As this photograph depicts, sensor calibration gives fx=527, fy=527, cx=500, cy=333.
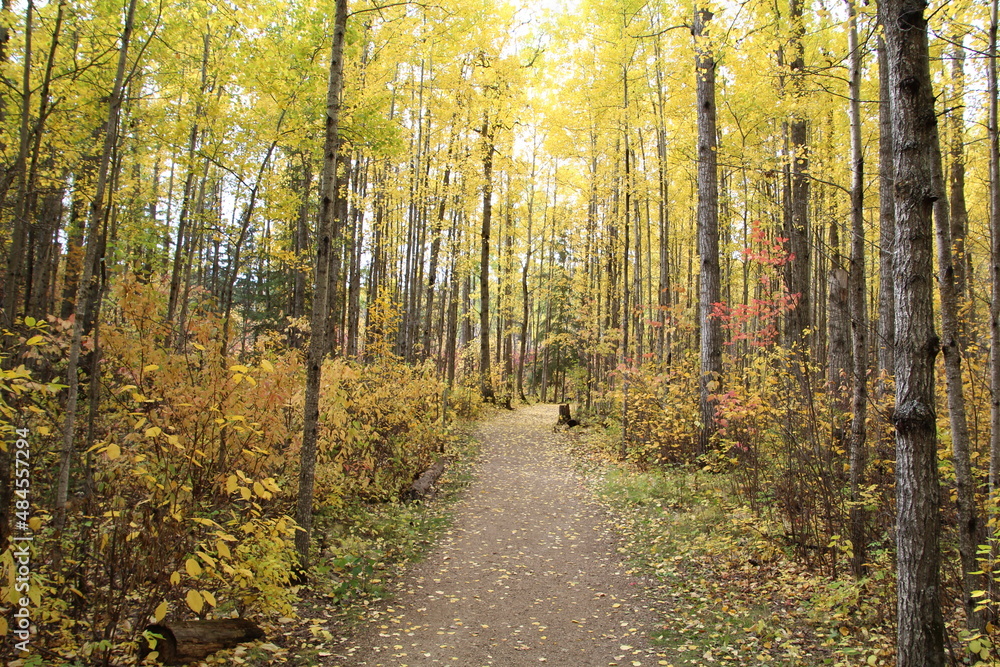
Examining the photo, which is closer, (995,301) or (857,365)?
(995,301)

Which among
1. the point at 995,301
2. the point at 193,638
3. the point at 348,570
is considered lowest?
the point at 348,570

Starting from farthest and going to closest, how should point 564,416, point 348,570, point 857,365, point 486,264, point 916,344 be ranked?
point 486,264 → point 564,416 → point 348,570 → point 857,365 → point 916,344

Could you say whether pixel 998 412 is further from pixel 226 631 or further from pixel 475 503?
pixel 475 503

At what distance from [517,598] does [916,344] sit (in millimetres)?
4232

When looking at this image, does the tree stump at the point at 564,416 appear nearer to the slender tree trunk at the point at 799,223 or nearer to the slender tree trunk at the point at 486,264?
the slender tree trunk at the point at 486,264

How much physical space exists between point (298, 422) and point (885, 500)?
6193mm

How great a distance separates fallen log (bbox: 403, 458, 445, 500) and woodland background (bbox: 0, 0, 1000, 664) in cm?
29

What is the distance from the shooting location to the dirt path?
428cm

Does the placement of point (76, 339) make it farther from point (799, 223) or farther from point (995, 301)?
point (799, 223)

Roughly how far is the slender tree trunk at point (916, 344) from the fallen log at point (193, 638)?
4287 mm

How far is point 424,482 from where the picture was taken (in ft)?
29.4

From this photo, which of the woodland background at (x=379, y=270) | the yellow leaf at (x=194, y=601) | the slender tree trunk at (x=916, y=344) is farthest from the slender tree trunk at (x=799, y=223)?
the yellow leaf at (x=194, y=601)

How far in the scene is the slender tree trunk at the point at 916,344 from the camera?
112 inches

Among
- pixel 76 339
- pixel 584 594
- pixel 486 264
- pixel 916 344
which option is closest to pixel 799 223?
pixel 584 594
